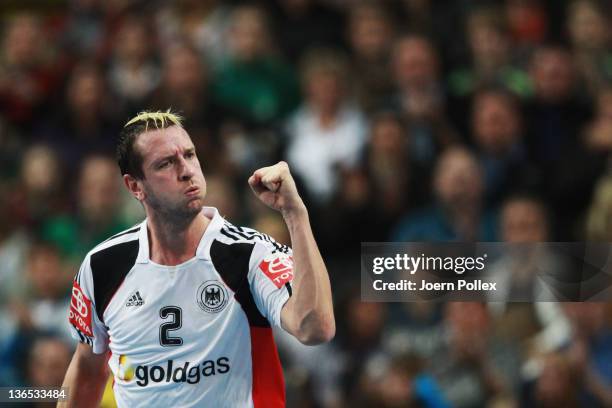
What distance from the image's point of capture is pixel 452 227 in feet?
24.5

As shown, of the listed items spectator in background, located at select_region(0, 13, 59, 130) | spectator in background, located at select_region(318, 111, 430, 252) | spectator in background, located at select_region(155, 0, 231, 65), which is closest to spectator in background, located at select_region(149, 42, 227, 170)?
spectator in background, located at select_region(155, 0, 231, 65)

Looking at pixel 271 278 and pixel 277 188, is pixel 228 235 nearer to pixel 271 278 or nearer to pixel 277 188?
pixel 271 278

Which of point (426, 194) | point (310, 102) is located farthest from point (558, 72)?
point (310, 102)

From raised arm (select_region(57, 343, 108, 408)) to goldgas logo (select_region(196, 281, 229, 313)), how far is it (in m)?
0.69

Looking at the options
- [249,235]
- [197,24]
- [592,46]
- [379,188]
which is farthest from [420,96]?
[249,235]

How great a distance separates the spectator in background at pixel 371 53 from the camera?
8555 millimetres

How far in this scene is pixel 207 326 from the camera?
177 inches

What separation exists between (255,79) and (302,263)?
4974mm

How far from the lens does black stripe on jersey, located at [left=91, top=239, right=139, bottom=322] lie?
468 centimetres

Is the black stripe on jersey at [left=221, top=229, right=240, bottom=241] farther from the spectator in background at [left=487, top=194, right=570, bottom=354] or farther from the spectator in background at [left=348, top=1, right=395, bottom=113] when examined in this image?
the spectator in background at [left=348, top=1, right=395, bottom=113]

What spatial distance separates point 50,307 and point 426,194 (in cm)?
284

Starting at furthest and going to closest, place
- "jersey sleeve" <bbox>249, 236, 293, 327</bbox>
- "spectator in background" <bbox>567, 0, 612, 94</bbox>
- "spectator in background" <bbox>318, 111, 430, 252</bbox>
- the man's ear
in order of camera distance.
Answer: "spectator in background" <bbox>567, 0, 612, 94</bbox>
"spectator in background" <bbox>318, 111, 430, 252</bbox>
the man's ear
"jersey sleeve" <bbox>249, 236, 293, 327</bbox>

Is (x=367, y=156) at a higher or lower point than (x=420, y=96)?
lower

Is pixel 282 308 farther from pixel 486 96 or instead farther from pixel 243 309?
pixel 486 96
